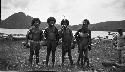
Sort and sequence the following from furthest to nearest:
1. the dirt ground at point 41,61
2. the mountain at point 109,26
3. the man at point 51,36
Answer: the mountain at point 109,26
the man at point 51,36
the dirt ground at point 41,61

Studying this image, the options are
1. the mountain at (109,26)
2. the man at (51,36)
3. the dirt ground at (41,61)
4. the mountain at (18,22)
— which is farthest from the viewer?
the mountain at (18,22)

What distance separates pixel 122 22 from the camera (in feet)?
207

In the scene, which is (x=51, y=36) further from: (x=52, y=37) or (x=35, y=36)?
(x=35, y=36)

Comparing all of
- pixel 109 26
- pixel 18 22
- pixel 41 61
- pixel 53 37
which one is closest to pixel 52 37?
pixel 53 37

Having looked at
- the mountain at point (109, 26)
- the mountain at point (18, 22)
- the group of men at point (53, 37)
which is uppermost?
the mountain at point (18, 22)

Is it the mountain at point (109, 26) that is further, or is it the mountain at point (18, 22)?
the mountain at point (18, 22)

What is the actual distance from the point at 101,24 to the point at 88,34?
61.1 metres

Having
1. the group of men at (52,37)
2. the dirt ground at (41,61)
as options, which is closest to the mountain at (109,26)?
the dirt ground at (41,61)

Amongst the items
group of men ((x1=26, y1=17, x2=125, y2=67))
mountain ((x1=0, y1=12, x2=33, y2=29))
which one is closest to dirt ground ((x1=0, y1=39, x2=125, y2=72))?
group of men ((x1=26, y1=17, x2=125, y2=67))

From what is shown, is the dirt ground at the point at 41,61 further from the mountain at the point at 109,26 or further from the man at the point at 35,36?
the mountain at the point at 109,26

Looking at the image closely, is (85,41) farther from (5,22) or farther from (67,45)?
(5,22)

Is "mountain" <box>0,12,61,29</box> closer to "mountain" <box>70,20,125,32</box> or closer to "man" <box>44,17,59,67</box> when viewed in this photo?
"mountain" <box>70,20,125,32</box>

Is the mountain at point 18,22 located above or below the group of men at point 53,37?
above

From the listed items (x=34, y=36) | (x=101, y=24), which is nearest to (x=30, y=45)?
(x=34, y=36)
